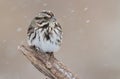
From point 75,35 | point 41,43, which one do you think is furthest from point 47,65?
point 75,35

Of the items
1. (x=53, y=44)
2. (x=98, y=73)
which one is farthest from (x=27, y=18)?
(x=53, y=44)

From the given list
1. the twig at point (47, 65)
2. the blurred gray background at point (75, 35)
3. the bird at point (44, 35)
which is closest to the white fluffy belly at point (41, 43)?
the bird at point (44, 35)

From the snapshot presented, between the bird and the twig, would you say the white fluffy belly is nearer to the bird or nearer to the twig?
the bird

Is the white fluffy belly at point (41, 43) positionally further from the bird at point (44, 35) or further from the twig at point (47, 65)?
the twig at point (47, 65)

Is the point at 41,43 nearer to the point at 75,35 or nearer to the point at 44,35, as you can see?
the point at 44,35

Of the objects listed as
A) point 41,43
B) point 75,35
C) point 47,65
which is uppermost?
point 75,35

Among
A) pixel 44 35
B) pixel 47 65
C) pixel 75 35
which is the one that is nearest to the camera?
pixel 47 65
